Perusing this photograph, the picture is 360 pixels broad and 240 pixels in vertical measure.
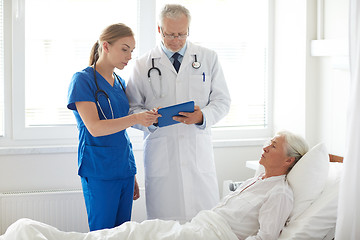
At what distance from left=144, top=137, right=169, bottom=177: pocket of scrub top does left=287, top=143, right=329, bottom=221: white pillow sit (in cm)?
70

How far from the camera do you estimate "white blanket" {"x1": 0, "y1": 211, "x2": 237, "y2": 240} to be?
6.43ft

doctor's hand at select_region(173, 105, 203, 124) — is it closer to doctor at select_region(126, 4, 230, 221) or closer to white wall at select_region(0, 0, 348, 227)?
doctor at select_region(126, 4, 230, 221)

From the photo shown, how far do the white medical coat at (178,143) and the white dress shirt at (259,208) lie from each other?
0.38m

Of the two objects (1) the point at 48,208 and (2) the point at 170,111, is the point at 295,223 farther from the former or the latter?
(1) the point at 48,208

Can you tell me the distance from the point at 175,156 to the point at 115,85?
1.63 ft

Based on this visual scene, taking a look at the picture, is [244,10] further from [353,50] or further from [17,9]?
[353,50]

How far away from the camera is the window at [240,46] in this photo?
12.1ft

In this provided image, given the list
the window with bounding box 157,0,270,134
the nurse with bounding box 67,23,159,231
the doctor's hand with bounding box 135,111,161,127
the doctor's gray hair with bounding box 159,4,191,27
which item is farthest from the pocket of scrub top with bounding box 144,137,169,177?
the window with bounding box 157,0,270,134

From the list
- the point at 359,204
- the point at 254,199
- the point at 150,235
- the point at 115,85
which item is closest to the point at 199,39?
the point at 115,85

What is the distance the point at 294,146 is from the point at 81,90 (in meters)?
1.06

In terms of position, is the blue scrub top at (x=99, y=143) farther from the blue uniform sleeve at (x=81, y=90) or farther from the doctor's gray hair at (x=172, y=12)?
the doctor's gray hair at (x=172, y=12)

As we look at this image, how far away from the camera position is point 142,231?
2107 millimetres

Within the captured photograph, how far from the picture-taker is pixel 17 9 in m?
3.30

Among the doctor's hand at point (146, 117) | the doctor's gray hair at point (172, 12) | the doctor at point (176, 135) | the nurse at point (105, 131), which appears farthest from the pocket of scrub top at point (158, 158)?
the doctor's gray hair at point (172, 12)
